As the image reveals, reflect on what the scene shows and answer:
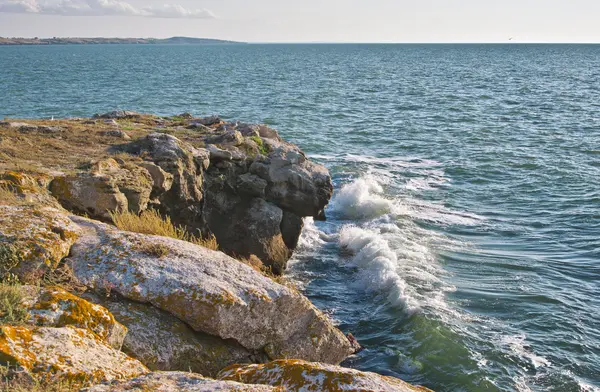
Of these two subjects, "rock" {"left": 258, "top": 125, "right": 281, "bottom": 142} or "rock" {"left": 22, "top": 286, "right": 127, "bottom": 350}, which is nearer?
"rock" {"left": 22, "top": 286, "right": 127, "bottom": 350}

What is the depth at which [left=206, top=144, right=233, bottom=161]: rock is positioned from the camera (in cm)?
1517

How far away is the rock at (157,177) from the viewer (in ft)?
41.0

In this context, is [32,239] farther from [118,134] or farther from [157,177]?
[118,134]

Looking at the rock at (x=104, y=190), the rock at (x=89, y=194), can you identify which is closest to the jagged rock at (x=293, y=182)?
the rock at (x=104, y=190)

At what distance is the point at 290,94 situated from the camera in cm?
5625

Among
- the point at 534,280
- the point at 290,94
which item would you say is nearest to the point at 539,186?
the point at 534,280

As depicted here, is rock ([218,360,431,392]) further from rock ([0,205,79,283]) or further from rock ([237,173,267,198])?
rock ([237,173,267,198])

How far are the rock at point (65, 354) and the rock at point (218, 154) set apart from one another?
31.8ft

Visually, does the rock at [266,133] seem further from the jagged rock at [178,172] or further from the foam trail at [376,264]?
the jagged rock at [178,172]

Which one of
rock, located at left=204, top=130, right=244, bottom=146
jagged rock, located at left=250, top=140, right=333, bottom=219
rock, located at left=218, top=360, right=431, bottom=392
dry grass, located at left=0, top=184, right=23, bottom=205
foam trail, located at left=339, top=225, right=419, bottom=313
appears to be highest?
dry grass, located at left=0, top=184, right=23, bottom=205

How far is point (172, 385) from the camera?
5.11 m

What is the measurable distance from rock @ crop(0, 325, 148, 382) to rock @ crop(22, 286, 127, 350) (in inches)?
8.6

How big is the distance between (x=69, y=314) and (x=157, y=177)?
22.3 ft

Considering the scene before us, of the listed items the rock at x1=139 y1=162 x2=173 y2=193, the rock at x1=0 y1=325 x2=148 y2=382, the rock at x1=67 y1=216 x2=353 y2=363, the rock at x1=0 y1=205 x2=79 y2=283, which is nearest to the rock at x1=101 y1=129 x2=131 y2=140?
the rock at x1=139 y1=162 x2=173 y2=193
